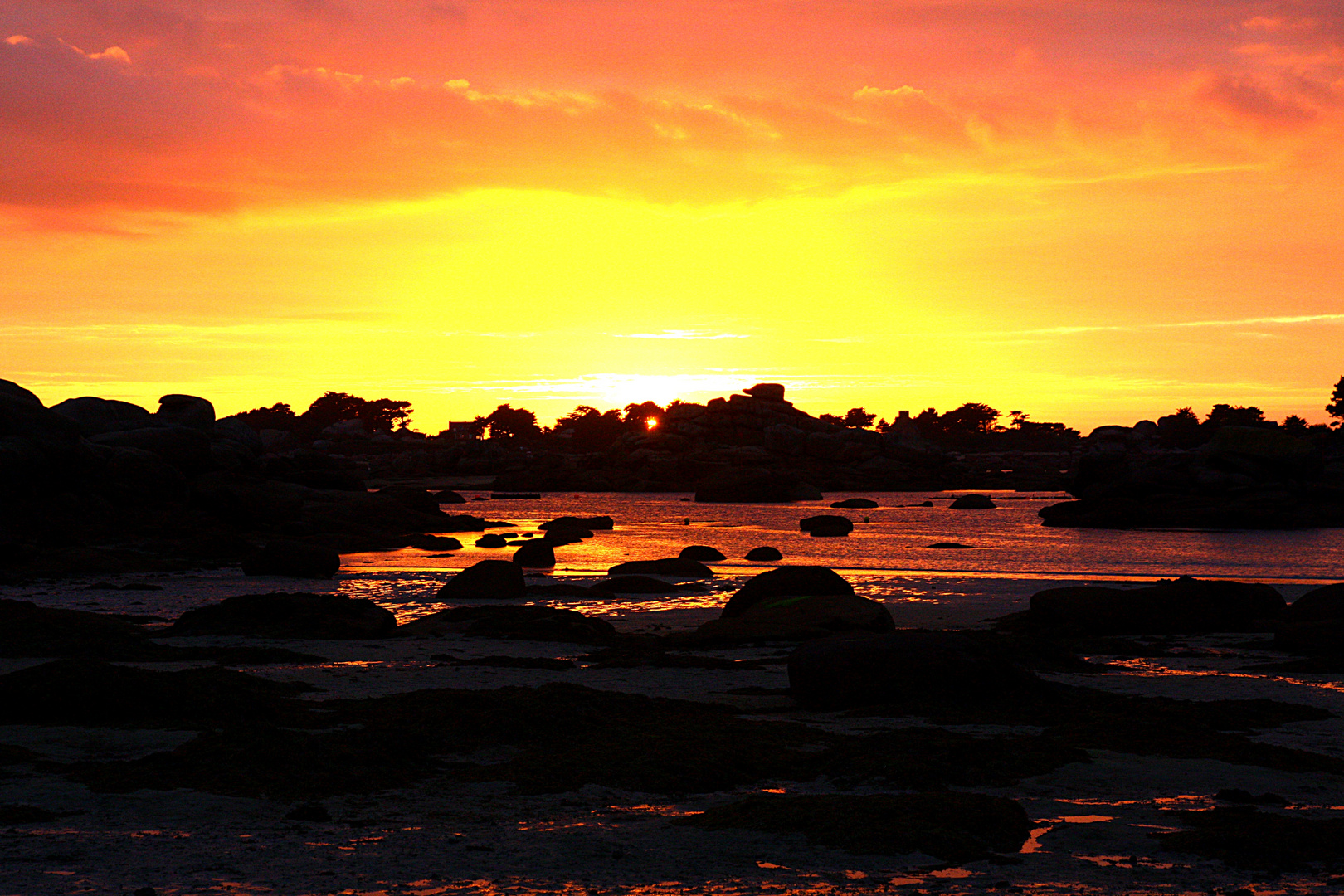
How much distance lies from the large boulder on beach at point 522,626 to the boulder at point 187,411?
137ft

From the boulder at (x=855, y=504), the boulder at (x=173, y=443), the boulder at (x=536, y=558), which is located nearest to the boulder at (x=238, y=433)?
the boulder at (x=173, y=443)

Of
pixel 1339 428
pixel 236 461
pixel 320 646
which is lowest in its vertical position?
pixel 320 646

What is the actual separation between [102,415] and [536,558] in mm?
28203

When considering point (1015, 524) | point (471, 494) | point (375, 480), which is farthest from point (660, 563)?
point (375, 480)

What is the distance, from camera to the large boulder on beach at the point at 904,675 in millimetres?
12742

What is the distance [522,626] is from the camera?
1939 cm

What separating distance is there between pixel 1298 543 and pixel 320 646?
52.9 metres

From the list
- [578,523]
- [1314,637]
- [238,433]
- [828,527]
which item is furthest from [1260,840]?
[238,433]

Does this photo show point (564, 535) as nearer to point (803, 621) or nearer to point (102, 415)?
point (102, 415)

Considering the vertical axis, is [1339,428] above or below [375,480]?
→ above

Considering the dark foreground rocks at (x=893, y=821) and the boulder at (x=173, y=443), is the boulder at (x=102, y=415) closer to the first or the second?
the boulder at (x=173, y=443)

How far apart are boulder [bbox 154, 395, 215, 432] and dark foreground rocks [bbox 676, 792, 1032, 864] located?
54514 mm

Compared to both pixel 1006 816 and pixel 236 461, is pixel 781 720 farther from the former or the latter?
pixel 236 461

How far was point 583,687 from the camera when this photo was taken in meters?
12.7
